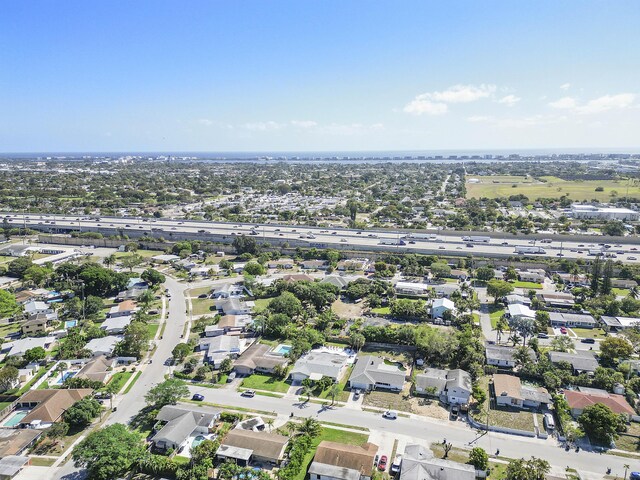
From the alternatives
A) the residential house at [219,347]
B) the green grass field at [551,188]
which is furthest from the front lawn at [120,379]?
the green grass field at [551,188]

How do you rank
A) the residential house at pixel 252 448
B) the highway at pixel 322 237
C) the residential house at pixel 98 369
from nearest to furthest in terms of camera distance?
1. the residential house at pixel 252 448
2. the residential house at pixel 98 369
3. the highway at pixel 322 237

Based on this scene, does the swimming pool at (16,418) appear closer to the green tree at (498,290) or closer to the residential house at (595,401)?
the residential house at (595,401)

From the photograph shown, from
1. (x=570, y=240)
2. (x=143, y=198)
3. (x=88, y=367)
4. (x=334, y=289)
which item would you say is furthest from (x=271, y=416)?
(x=143, y=198)

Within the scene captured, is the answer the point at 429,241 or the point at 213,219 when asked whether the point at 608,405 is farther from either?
the point at 213,219

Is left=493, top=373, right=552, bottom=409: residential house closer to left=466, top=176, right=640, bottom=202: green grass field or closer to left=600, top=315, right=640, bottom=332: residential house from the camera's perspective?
left=600, top=315, right=640, bottom=332: residential house

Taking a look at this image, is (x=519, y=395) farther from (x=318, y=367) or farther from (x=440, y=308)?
(x=440, y=308)
